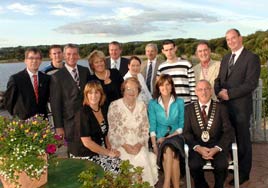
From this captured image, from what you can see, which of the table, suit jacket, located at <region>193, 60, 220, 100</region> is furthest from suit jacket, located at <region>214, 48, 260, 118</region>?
the table

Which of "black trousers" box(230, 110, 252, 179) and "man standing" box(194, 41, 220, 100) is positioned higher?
"man standing" box(194, 41, 220, 100)

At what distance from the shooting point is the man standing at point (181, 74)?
5.48 metres

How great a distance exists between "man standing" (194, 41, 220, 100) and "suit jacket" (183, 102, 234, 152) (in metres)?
0.71

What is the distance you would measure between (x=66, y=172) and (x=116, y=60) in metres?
3.38

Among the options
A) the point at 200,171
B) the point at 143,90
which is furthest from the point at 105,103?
the point at 200,171

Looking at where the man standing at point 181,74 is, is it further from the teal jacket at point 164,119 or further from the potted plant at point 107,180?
the potted plant at point 107,180

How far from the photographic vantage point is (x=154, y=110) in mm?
5086

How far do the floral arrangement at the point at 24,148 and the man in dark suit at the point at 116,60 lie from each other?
137 inches

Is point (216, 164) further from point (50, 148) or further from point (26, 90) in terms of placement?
point (26, 90)

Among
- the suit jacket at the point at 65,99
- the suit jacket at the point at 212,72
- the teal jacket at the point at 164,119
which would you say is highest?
the suit jacket at the point at 212,72

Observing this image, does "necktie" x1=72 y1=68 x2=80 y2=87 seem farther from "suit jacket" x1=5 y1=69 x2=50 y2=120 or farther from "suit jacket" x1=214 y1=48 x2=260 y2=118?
"suit jacket" x1=214 y1=48 x2=260 y2=118

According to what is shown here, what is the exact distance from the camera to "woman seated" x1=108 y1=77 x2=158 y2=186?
4.71 m

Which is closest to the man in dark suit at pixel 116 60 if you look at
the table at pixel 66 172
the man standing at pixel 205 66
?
the man standing at pixel 205 66

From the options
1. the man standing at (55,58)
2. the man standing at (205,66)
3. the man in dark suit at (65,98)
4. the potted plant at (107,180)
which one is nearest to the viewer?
the potted plant at (107,180)
